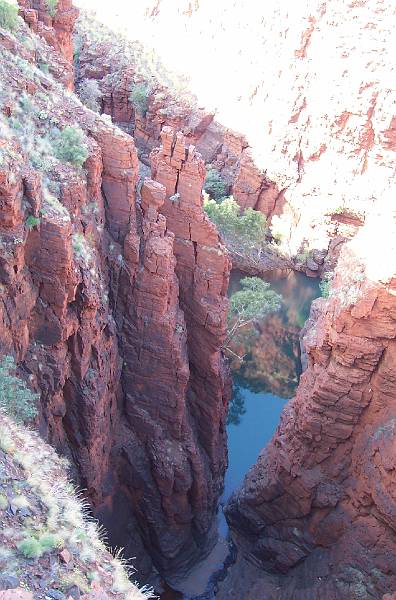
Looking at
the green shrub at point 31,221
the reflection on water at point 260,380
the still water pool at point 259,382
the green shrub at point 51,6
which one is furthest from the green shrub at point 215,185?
the green shrub at point 31,221

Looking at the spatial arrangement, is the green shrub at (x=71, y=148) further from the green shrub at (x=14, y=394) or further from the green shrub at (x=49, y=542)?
the green shrub at (x=49, y=542)

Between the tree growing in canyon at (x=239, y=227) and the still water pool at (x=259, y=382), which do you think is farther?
the tree growing in canyon at (x=239, y=227)

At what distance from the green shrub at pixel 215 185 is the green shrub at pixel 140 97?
24.7 feet

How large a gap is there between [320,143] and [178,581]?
3431cm

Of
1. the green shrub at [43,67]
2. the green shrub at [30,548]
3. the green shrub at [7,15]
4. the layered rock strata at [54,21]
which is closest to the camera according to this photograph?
the green shrub at [30,548]

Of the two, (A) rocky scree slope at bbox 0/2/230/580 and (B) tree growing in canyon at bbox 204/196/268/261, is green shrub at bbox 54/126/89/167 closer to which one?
(A) rocky scree slope at bbox 0/2/230/580

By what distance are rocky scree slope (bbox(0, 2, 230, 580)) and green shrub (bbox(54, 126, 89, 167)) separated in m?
0.03

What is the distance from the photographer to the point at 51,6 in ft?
68.2

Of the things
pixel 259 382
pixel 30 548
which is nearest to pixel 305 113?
pixel 259 382

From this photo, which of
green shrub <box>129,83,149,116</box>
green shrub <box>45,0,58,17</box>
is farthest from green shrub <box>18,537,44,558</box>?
green shrub <box>129,83,149,116</box>

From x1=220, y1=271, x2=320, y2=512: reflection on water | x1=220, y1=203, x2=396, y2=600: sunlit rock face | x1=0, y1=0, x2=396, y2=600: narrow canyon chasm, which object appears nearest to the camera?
x1=0, y1=0, x2=396, y2=600: narrow canyon chasm

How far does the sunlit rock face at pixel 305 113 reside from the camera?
41.3 metres

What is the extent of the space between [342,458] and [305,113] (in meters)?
34.3

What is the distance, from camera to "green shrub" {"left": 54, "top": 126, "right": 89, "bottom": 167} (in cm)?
1284
